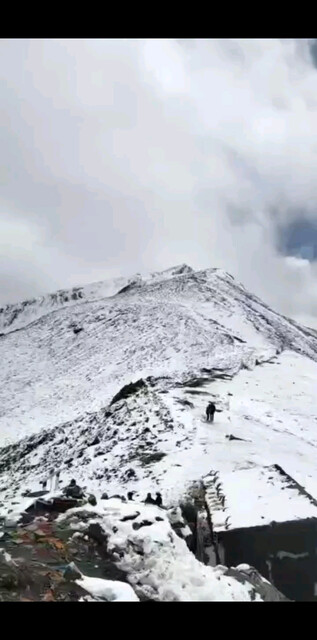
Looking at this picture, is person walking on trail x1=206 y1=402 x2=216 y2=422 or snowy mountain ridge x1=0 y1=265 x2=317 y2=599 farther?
person walking on trail x1=206 y1=402 x2=216 y2=422

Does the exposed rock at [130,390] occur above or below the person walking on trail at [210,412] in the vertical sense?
above

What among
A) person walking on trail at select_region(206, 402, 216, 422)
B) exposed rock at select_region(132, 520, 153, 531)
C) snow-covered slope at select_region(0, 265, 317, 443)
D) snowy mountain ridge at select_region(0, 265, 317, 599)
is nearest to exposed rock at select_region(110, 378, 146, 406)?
snowy mountain ridge at select_region(0, 265, 317, 599)

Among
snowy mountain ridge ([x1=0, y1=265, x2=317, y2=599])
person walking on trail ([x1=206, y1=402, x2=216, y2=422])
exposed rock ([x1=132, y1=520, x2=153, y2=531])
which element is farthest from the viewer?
person walking on trail ([x1=206, y1=402, x2=216, y2=422])

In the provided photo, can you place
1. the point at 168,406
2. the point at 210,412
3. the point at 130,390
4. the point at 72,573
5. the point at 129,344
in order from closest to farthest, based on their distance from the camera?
the point at 72,573 < the point at 210,412 < the point at 168,406 < the point at 130,390 < the point at 129,344

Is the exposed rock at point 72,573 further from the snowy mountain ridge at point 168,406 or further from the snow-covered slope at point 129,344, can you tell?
the snow-covered slope at point 129,344

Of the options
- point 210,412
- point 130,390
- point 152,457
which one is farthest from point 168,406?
point 152,457

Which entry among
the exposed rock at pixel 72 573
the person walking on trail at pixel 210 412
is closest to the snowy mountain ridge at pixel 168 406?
the person walking on trail at pixel 210 412

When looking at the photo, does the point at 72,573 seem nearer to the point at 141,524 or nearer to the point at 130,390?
the point at 141,524

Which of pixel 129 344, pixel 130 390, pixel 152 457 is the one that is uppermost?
pixel 129 344

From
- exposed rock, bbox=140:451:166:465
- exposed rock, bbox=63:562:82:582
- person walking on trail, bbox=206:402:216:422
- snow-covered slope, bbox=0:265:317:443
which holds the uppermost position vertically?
snow-covered slope, bbox=0:265:317:443

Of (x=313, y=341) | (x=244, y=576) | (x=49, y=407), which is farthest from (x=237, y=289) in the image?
(x=244, y=576)

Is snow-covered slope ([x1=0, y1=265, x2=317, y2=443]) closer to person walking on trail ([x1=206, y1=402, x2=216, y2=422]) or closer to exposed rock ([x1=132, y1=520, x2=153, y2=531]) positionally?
person walking on trail ([x1=206, y1=402, x2=216, y2=422])

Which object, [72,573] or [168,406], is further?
[168,406]

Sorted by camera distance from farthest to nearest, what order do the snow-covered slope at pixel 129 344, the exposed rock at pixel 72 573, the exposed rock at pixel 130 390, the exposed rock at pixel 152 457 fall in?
the snow-covered slope at pixel 129 344, the exposed rock at pixel 130 390, the exposed rock at pixel 152 457, the exposed rock at pixel 72 573
